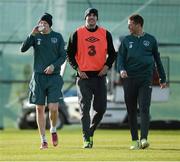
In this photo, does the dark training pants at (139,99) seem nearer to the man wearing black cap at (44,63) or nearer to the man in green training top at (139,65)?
the man in green training top at (139,65)

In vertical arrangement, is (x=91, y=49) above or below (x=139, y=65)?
above

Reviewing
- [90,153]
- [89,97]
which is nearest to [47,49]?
[89,97]

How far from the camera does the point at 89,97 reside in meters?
14.9

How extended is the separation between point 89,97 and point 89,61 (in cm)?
52

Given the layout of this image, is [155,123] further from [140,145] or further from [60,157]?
[60,157]

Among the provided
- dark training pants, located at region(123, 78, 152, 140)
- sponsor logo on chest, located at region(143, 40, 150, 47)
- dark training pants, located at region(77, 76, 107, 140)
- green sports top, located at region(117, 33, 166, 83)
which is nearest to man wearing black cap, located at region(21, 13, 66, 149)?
dark training pants, located at region(77, 76, 107, 140)

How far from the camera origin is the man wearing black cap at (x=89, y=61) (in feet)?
48.6

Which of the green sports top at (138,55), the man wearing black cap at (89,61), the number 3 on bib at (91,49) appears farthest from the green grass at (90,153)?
the number 3 on bib at (91,49)

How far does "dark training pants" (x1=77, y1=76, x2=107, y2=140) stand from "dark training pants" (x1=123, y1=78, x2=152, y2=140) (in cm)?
36

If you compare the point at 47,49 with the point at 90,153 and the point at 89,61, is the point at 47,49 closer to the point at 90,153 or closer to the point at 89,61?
the point at 89,61

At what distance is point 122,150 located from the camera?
14.1 metres

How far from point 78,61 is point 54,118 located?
35.3 inches

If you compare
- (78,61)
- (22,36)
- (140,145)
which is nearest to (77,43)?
(78,61)

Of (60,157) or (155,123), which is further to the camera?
(155,123)
